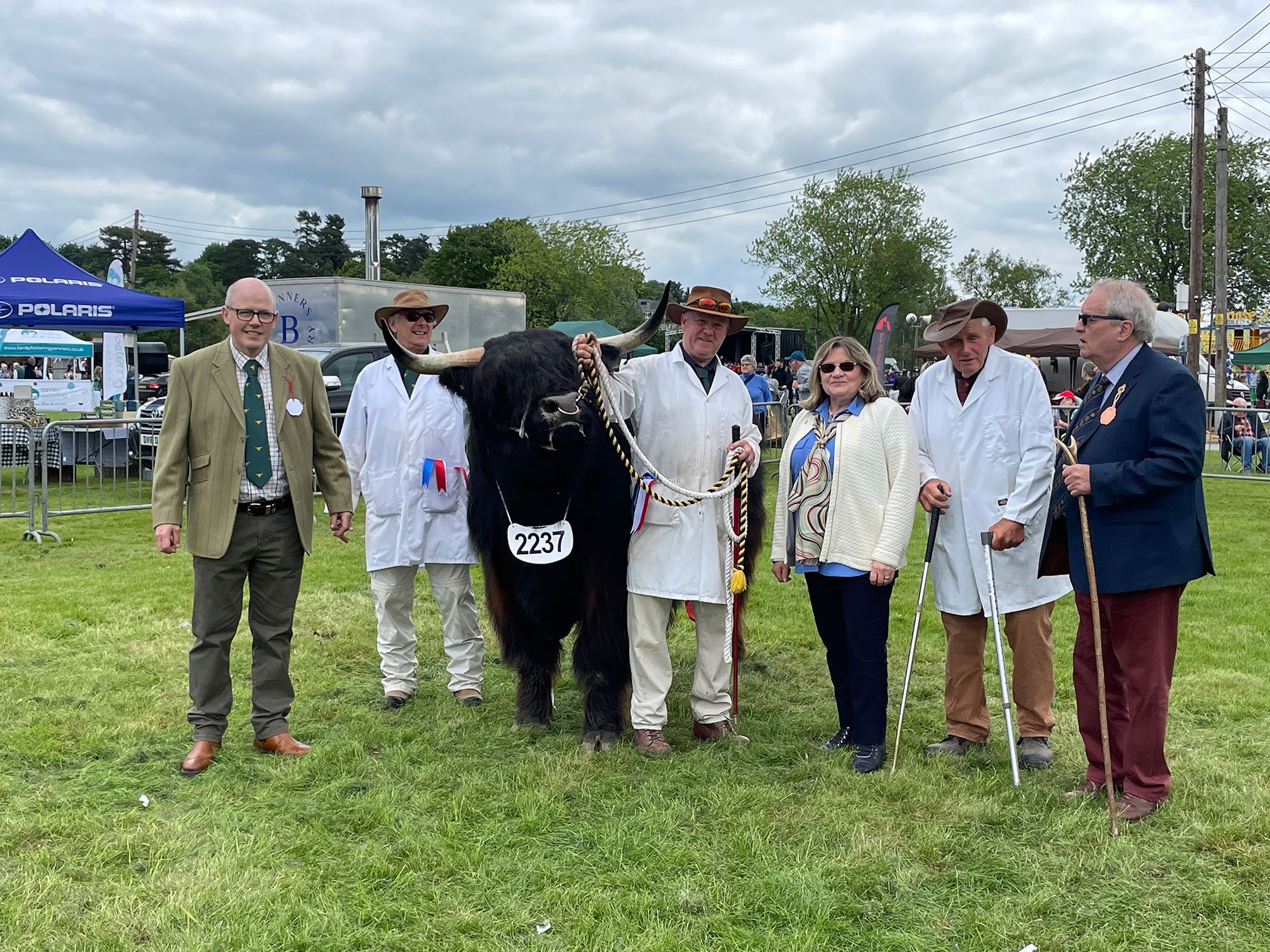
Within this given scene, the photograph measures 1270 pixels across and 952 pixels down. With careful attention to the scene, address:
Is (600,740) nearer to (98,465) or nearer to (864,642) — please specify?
(864,642)

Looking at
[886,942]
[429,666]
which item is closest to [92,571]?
[429,666]

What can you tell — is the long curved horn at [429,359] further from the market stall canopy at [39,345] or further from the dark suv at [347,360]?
the market stall canopy at [39,345]

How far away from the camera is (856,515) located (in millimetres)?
4031

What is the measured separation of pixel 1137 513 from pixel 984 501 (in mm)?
706

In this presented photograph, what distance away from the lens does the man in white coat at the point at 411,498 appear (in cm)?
503

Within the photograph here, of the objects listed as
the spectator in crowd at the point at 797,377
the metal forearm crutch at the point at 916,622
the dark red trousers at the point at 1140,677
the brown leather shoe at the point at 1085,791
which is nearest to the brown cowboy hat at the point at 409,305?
the metal forearm crutch at the point at 916,622

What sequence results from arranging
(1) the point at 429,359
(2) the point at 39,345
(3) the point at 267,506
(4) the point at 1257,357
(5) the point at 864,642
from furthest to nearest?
(2) the point at 39,345, (4) the point at 1257,357, (1) the point at 429,359, (3) the point at 267,506, (5) the point at 864,642

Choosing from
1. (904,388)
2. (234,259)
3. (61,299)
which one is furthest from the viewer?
(234,259)

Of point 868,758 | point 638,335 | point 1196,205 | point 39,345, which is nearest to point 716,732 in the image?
point 868,758

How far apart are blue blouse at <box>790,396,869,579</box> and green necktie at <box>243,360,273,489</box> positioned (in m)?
2.26

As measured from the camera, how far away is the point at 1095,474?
347 cm

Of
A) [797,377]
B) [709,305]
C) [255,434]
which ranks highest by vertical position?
[797,377]

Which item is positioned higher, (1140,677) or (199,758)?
(1140,677)

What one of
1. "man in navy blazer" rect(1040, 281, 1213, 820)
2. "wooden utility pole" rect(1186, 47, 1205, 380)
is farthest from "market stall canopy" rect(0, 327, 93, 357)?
"man in navy blazer" rect(1040, 281, 1213, 820)
